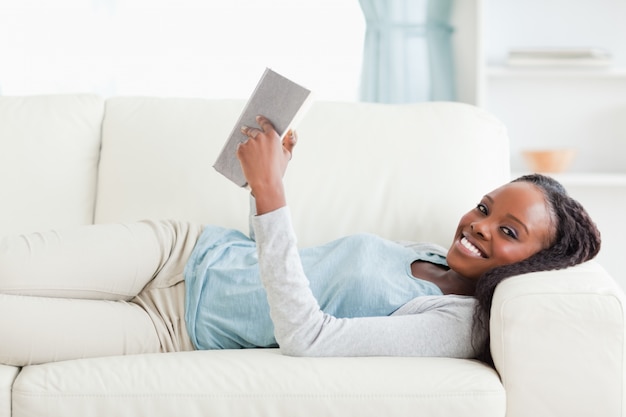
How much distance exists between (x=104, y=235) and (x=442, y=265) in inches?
29.8

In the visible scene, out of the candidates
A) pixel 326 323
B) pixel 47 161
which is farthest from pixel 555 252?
pixel 47 161

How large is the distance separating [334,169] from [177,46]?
1.33 meters

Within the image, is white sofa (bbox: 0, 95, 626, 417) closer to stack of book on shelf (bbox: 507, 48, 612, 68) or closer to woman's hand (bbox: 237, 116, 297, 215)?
woman's hand (bbox: 237, 116, 297, 215)

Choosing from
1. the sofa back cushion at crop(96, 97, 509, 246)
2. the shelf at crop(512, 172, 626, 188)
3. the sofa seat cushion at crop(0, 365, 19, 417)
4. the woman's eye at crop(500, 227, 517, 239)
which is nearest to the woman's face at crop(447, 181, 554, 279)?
the woman's eye at crop(500, 227, 517, 239)

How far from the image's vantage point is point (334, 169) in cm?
223

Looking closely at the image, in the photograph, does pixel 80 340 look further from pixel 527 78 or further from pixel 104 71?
pixel 527 78

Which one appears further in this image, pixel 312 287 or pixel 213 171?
pixel 213 171

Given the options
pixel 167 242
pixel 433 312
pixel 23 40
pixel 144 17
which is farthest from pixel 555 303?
pixel 23 40

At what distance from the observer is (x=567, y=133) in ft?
10.9

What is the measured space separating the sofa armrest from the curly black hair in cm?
13

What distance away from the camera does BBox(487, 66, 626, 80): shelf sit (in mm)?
3125

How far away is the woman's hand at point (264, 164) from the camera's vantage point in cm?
157

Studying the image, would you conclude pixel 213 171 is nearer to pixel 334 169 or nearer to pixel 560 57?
pixel 334 169

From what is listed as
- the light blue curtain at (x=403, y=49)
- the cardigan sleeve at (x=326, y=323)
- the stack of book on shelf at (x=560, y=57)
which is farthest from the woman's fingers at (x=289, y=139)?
the stack of book on shelf at (x=560, y=57)
